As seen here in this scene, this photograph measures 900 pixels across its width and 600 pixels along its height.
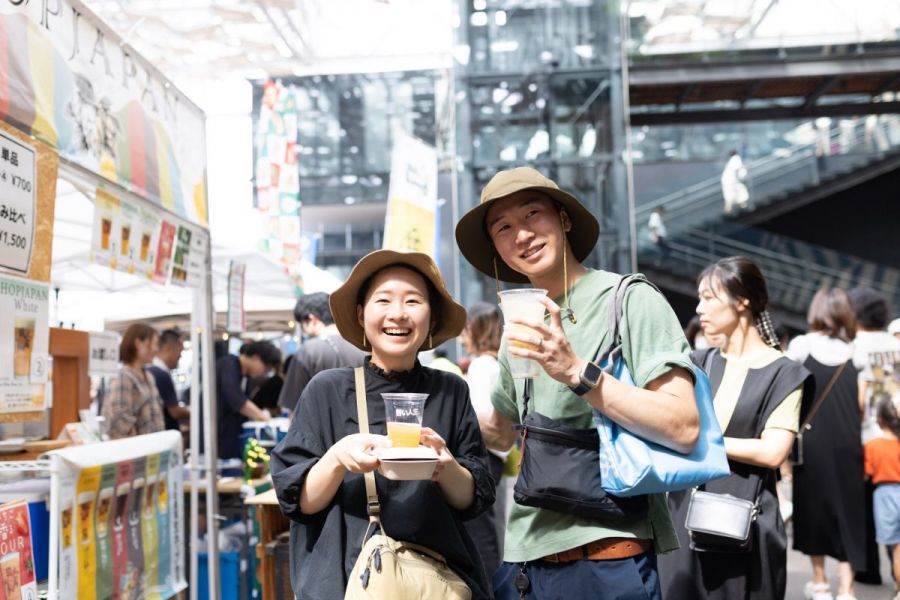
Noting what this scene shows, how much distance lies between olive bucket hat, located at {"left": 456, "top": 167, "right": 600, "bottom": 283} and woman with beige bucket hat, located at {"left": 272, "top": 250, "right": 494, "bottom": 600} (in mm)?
178

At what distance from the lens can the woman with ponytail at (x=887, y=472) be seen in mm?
5629

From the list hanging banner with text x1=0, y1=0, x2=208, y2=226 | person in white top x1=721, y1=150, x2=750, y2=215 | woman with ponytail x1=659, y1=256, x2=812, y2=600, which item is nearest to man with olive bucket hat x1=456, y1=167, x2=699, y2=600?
woman with ponytail x1=659, y1=256, x2=812, y2=600

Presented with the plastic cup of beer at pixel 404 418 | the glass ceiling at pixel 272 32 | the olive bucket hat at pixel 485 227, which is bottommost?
the plastic cup of beer at pixel 404 418

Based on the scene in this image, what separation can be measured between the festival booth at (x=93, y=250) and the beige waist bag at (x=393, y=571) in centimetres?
135

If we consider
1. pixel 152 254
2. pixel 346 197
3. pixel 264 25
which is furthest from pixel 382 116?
pixel 152 254

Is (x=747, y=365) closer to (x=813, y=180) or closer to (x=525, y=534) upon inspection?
(x=525, y=534)

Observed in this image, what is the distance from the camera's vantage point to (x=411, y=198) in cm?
809

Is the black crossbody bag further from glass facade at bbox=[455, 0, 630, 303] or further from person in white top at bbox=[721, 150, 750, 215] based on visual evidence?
person in white top at bbox=[721, 150, 750, 215]

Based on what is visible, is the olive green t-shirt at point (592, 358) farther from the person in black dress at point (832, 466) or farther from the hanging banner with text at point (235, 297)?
the hanging banner with text at point (235, 297)

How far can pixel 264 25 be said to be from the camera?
62.5ft

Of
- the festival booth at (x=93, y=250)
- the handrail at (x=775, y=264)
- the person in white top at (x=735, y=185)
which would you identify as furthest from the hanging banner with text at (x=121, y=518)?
the person in white top at (x=735, y=185)

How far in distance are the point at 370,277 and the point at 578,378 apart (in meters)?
0.72

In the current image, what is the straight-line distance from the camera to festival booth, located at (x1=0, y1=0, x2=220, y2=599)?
2.67m

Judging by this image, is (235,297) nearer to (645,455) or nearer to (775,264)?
(645,455)
